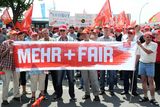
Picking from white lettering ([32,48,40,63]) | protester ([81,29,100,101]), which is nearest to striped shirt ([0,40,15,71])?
white lettering ([32,48,40,63])

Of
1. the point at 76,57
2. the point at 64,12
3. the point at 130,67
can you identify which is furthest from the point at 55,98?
the point at 64,12

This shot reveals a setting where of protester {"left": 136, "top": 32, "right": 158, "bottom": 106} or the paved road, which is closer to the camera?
protester {"left": 136, "top": 32, "right": 158, "bottom": 106}

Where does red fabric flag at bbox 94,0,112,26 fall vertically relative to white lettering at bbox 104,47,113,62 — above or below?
above

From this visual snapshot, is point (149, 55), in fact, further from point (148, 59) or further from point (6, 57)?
point (6, 57)

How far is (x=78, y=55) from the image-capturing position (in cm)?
893

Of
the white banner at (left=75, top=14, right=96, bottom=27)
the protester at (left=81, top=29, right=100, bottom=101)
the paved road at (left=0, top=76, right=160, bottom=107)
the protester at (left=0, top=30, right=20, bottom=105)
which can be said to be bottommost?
the paved road at (left=0, top=76, right=160, bottom=107)

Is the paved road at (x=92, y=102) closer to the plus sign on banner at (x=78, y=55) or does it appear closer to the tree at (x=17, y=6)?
the plus sign on banner at (x=78, y=55)

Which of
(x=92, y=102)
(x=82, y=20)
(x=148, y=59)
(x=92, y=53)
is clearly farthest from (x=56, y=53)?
(x=82, y=20)

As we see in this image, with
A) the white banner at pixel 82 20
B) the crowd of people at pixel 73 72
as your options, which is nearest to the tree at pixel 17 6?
the white banner at pixel 82 20

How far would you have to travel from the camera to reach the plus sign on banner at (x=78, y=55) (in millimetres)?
8836

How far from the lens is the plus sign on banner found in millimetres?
8836

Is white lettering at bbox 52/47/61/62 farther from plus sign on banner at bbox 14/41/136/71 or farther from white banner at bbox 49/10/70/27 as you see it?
white banner at bbox 49/10/70/27

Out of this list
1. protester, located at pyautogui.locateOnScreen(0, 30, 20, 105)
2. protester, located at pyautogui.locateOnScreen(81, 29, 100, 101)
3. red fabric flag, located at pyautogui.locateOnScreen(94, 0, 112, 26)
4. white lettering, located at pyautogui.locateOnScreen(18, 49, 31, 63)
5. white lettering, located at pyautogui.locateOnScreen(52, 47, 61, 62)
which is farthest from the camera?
red fabric flag, located at pyautogui.locateOnScreen(94, 0, 112, 26)

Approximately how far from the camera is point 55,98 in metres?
9.48
